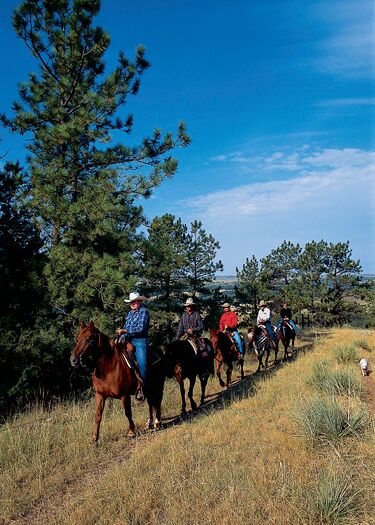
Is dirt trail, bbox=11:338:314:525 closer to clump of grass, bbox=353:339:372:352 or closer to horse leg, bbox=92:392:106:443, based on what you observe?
horse leg, bbox=92:392:106:443

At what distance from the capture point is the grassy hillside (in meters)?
3.83

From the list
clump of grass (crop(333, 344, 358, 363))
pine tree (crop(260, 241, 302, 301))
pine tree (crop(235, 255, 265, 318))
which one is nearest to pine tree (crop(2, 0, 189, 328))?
clump of grass (crop(333, 344, 358, 363))

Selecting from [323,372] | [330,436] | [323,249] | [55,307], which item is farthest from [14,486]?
[323,249]

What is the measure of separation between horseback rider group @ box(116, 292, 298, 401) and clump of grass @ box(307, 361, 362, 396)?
9.30 ft

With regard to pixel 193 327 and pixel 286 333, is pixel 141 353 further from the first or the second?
pixel 286 333

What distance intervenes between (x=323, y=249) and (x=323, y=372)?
24551 mm

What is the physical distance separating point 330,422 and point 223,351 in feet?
21.9

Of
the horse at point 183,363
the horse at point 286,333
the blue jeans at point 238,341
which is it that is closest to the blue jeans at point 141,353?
the horse at point 183,363

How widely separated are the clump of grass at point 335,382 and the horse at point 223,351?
317 cm

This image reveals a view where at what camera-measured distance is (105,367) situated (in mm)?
6961

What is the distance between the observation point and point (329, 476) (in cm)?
396

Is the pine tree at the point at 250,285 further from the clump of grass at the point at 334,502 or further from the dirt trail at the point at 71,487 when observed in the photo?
the clump of grass at the point at 334,502

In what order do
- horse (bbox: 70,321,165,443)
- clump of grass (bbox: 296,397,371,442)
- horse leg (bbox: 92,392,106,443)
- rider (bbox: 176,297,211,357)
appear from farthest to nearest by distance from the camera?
rider (bbox: 176,297,211,357), horse leg (bbox: 92,392,106,443), horse (bbox: 70,321,165,443), clump of grass (bbox: 296,397,371,442)

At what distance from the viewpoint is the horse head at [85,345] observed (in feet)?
20.7
